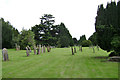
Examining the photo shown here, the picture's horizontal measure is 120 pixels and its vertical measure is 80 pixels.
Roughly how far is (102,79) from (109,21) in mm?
14542

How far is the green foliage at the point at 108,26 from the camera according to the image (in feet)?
72.7

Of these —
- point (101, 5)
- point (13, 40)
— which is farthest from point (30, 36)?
point (101, 5)

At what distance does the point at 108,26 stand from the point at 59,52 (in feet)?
69.1

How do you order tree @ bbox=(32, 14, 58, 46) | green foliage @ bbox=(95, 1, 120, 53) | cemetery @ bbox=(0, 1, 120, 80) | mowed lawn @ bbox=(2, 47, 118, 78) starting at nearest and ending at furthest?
mowed lawn @ bbox=(2, 47, 118, 78) → cemetery @ bbox=(0, 1, 120, 80) → green foliage @ bbox=(95, 1, 120, 53) → tree @ bbox=(32, 14, 58, 46)

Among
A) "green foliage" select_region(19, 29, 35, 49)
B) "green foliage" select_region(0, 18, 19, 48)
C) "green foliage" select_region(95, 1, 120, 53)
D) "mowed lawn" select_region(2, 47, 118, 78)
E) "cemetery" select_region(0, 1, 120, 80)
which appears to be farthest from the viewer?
"green foliage" select_region(0, 18, 19, 48)

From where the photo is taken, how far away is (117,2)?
23203mm

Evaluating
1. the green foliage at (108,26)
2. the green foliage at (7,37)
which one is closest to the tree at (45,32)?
the green foliage at (7,37)

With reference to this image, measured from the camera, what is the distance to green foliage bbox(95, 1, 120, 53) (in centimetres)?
2217

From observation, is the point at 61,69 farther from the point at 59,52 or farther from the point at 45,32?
the point at 45,32

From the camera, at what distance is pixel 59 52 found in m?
42.7

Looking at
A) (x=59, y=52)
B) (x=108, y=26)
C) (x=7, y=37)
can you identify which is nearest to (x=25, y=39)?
(x=7, y=37)

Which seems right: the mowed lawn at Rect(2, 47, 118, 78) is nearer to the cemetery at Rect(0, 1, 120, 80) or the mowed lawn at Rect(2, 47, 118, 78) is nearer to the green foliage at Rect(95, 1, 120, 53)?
the cemetery at Rect(0, 1, 120, 80)

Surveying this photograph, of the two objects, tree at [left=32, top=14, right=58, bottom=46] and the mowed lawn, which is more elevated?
tree at [left=32, top=14, right=58, bottom=46]

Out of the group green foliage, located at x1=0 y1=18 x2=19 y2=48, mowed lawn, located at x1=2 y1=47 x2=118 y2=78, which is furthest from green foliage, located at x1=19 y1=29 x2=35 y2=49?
mowed lawn, located at x1=2 y1=47 x2=118 y2=78
